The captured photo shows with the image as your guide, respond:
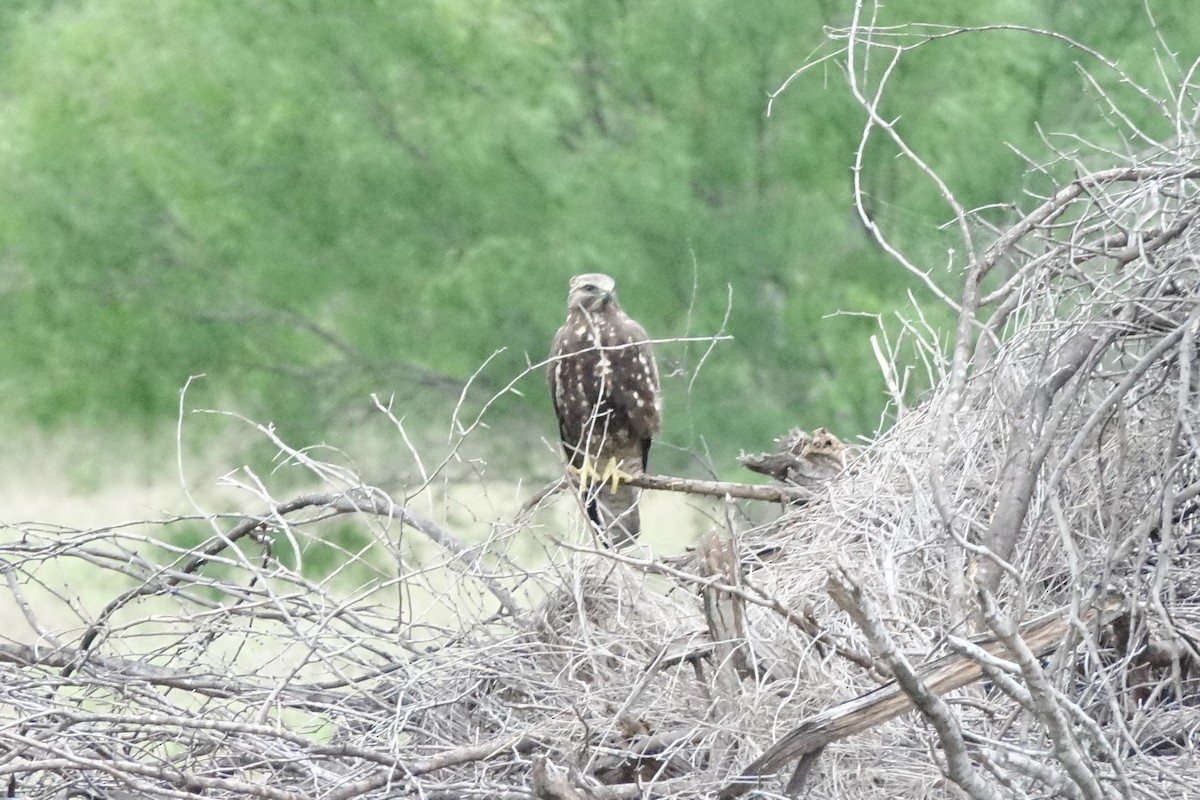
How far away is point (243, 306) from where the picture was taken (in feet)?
22.9

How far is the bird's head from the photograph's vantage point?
14.6ft

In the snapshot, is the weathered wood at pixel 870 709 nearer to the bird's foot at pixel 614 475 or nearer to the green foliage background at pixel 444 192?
the bird's foot at pixel 614 475

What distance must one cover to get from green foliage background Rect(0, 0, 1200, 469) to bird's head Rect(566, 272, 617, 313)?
1636 millimetres

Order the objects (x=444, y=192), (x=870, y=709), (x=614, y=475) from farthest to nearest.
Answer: (x=444, y=192)
(x=614, y=475)
(x=870, y=709)

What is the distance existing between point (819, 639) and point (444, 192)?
15.3ft

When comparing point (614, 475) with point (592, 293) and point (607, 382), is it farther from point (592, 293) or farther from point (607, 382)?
point (592, 293)

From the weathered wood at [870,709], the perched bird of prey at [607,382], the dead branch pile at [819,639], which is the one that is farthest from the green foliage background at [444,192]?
the weathered wood at [870,709]

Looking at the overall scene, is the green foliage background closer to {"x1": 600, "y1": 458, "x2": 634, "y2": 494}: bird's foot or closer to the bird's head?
the bird's head

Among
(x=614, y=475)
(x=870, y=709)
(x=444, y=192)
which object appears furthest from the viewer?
(x=444, y=192)

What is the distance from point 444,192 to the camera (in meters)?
6.73

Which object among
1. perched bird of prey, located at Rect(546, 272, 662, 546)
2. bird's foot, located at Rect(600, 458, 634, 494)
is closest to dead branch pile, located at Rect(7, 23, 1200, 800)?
bird's foot, located at Rect(600, 458, 634, 494)

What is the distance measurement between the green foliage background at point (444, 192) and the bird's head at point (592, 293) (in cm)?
164

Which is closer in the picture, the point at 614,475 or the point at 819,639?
the point at 819,639

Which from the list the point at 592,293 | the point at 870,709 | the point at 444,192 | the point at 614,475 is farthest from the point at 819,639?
the point at 444,192
